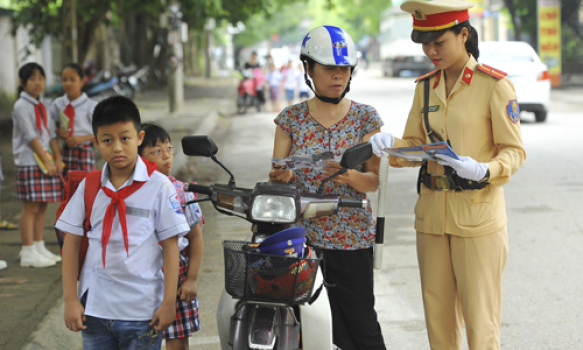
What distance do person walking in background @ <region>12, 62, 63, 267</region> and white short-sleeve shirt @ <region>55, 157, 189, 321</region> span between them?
3.20 meters

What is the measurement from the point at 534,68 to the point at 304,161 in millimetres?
13546

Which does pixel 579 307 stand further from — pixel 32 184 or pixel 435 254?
pixel 32 184

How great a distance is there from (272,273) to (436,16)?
1345 millimetres

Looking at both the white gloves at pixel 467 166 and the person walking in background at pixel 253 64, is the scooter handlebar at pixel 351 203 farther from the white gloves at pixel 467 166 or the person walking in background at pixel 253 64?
the person walking in background at pixel 253 64

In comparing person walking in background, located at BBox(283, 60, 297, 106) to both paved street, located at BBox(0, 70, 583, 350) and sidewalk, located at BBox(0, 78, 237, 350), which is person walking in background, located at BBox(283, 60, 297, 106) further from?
sidewalk, located at BBox(0, 78, 237, 350)

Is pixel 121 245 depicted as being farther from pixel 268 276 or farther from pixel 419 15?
pixel 419 15

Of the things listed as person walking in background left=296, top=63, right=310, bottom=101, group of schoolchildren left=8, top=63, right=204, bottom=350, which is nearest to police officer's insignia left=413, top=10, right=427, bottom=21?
group of schoolchildren left=8, top=63, right=204, bottom=350

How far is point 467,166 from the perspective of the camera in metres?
2.86

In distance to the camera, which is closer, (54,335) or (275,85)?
(54,335)

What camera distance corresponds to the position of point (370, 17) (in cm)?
6391

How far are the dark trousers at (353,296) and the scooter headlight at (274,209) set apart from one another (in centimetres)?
69

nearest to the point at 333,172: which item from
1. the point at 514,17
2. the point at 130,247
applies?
the point at 130,247

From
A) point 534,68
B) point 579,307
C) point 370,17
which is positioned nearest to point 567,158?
point 534,68

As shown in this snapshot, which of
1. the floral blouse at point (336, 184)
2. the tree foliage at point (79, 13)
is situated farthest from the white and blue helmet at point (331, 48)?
the tree foliage at point (79, 13)
